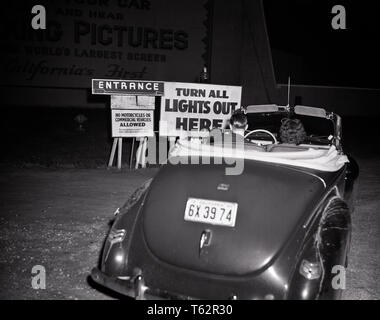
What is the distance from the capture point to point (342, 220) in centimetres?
359

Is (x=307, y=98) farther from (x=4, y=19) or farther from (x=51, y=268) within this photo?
(x=51, y=268)

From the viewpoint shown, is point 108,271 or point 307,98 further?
point 307,98

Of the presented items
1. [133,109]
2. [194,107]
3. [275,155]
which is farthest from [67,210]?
[194,107]

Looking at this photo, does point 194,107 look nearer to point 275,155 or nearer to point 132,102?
point 132,102

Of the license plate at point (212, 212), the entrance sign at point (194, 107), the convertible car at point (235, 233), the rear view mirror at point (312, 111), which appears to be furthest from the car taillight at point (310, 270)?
the entrance sign at point (194, 107)

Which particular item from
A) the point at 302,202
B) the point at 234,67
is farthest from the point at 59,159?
the point at 234,67

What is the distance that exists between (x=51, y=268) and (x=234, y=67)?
611 inches

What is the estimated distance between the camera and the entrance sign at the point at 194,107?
952 cm

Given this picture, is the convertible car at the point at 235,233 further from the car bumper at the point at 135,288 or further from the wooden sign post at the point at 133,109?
the wooden sign post at the point at 133,109

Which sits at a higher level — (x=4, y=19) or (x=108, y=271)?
(x=4, y=19)

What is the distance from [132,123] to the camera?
945cm

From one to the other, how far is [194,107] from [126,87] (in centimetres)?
153

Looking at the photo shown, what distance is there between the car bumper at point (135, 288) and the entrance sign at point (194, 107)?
6276 millimetres

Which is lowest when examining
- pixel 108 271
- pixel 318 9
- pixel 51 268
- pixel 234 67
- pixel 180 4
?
pixel 51 268
